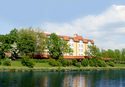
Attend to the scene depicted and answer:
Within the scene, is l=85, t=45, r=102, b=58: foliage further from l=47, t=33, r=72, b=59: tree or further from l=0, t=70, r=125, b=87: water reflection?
l=0, t=70, r=125, b=87: water reflection

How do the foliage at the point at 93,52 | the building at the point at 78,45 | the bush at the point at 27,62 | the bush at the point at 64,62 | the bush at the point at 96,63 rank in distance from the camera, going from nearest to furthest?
1. the bush at the point at 27,62
2. the bush at the point at 64,62
3. the bush at the point at 96,63
4. the foliage at the point at 93,52
5. the building at the point at 78,45

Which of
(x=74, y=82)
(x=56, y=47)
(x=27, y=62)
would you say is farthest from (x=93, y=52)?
(x=74, y=82)

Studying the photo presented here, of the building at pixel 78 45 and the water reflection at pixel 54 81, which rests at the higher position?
the building at pixel 78 45

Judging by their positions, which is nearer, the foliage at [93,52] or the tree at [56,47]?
the tree at [56,47]

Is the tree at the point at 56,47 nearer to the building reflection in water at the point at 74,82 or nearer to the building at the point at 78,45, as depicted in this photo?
the building at the point at 78,45

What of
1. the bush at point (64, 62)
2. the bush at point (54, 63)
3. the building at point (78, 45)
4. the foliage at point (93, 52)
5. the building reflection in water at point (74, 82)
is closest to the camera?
the building reflection in water at point (74, 82)

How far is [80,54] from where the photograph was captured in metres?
136

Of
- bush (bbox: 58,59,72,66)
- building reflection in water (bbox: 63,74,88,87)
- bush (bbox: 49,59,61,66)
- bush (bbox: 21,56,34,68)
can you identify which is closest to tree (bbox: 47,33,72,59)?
bush (bbox: 58,59,72,66)

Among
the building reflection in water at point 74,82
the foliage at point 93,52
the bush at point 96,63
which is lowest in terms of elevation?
the building reflection in water at point 74,82

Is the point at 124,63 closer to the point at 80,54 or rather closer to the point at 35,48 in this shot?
the point at 80,54

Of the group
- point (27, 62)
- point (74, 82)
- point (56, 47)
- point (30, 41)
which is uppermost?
point (30, 41)

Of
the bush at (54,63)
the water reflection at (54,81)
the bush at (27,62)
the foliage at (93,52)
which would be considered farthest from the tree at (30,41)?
the water reflection at (54,81)

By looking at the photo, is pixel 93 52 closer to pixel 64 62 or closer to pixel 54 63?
pixel 64 62

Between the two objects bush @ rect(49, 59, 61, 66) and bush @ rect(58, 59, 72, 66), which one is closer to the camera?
bush @ rect(49, 59, 61, 66)
